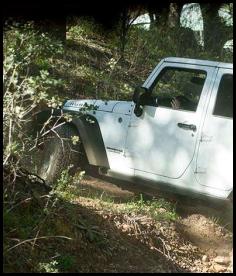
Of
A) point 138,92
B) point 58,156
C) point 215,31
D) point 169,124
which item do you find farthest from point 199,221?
point 215,31

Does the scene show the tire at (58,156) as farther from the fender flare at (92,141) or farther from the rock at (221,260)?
the rock at (221,260)

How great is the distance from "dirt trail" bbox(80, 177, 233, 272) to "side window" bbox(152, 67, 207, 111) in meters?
1.07

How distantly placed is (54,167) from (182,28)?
859 centimetres

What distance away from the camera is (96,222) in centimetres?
459

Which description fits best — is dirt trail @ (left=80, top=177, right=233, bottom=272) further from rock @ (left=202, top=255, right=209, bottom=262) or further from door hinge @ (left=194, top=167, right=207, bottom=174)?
door hinge @ (left=194, top=167, right=207, bottom=174)

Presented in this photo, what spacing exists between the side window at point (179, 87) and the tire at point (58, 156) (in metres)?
1.11

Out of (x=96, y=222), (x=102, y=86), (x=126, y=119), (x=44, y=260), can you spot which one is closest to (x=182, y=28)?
(x=102, y=86)

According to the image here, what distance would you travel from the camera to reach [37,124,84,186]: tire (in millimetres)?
5695

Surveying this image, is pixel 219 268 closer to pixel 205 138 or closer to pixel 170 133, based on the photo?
pixel 205 138

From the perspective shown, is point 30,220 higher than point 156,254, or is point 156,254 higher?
point 30,220

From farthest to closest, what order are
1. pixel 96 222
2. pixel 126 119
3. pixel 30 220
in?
1. pixel 126 119
2. pixel 96 222
3. pixel 30 220

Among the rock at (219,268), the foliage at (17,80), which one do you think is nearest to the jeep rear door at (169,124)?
the rock at (219,268)

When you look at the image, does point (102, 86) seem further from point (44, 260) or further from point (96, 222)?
point (44, 260)

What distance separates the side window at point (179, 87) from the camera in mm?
5301
